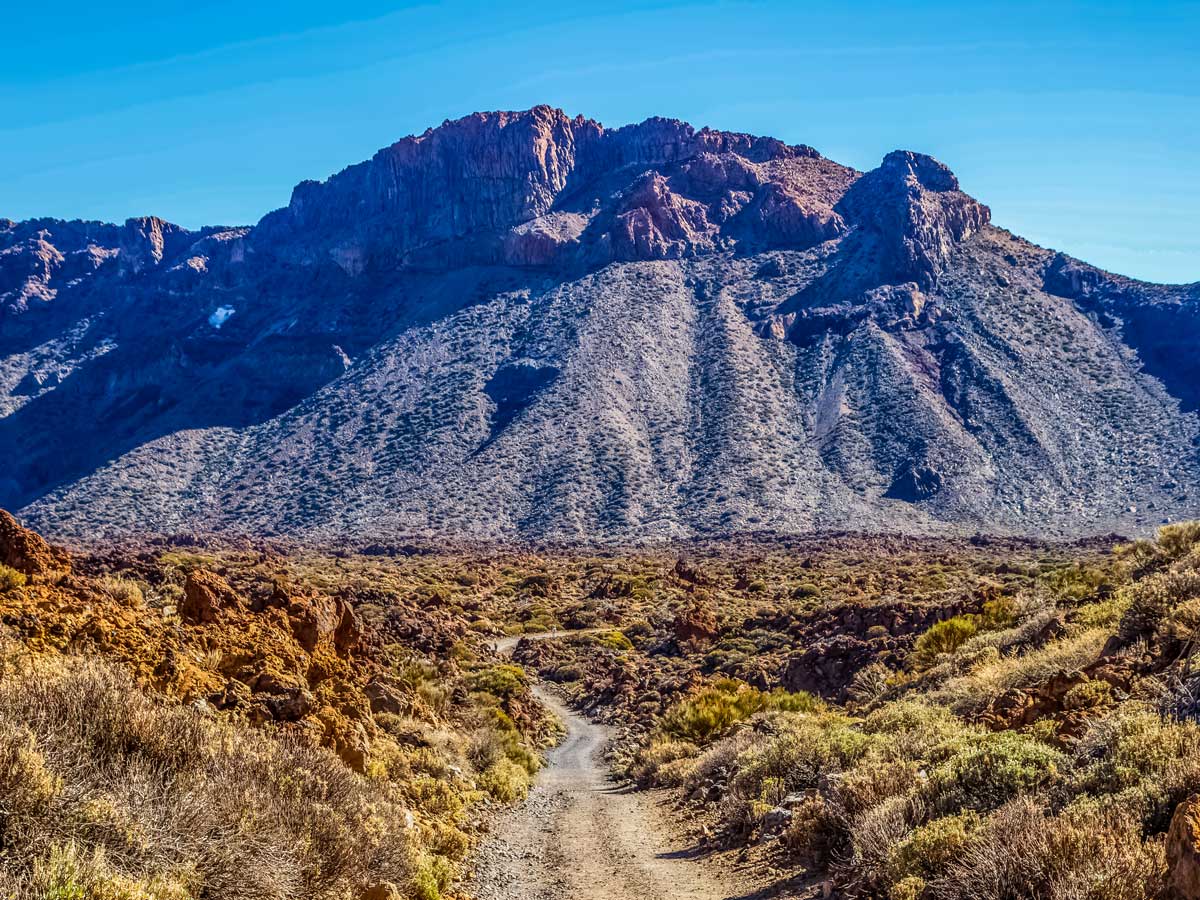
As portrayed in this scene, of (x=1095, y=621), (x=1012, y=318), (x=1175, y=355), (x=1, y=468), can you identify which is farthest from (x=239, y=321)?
(x=1095, y=621)

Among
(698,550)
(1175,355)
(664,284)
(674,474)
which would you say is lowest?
(698,550)

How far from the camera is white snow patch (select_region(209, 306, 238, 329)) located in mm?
117000

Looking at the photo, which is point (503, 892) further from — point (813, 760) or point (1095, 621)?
point (1095, 621)

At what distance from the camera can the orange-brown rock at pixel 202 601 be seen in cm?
1184

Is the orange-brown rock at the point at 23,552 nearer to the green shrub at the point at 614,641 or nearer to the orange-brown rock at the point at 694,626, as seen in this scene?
the orange-brown rock at the point at 694,626

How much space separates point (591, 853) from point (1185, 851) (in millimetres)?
7555

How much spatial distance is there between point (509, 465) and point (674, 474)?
13.2 meters

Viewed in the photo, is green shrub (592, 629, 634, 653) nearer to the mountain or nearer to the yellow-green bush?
the yellow-green bush

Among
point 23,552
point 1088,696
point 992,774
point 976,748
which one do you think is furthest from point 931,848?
point 23,552

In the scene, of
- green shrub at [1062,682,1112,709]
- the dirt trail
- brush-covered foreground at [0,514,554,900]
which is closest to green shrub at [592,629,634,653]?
the dirt trail

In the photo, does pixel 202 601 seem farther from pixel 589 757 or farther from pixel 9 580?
pixel 589 757

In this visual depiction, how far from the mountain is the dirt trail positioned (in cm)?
5103

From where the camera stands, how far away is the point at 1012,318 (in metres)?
85.5

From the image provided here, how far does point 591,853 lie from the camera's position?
1128 cm
